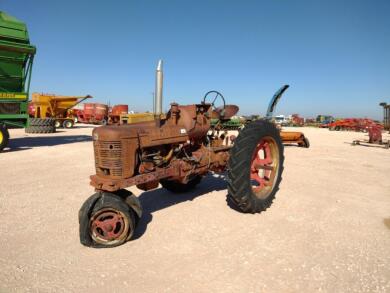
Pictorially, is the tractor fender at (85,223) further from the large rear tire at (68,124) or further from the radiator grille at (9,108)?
the large rear tire at (68,124)

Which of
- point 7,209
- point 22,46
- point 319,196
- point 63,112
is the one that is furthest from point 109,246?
point 63,112

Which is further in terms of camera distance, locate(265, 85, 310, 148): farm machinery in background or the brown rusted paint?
locate(265, 85, 310, 148): farm machinery in background

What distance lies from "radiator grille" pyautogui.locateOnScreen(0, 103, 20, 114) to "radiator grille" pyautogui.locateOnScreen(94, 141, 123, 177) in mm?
7791

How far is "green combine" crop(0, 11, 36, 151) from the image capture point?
29.6 ft

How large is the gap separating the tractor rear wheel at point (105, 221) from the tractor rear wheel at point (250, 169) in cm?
136

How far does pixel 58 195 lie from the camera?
4770mm

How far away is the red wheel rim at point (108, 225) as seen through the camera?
2.98 m

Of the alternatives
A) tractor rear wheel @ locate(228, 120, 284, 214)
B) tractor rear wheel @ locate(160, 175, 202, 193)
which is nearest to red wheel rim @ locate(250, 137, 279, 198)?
tractor rear wheel @ locate(228, 120, 284, 214)

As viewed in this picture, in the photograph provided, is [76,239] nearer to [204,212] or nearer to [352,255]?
[204,212]

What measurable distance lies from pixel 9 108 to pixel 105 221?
8252 mm

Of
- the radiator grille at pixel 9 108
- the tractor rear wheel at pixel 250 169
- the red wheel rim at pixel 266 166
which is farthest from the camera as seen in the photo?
the radiator grille at pixel 9 108

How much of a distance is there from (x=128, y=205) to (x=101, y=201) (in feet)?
1.01

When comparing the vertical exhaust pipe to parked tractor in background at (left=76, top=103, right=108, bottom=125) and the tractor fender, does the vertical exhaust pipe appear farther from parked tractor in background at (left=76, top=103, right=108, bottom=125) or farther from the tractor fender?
parked tractor in background at (left=76, top=103, right=108, bottom=125)

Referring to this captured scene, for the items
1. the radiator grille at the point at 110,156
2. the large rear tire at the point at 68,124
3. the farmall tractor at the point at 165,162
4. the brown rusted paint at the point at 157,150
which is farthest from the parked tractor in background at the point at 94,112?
the radiator grille at the point at 110,156
